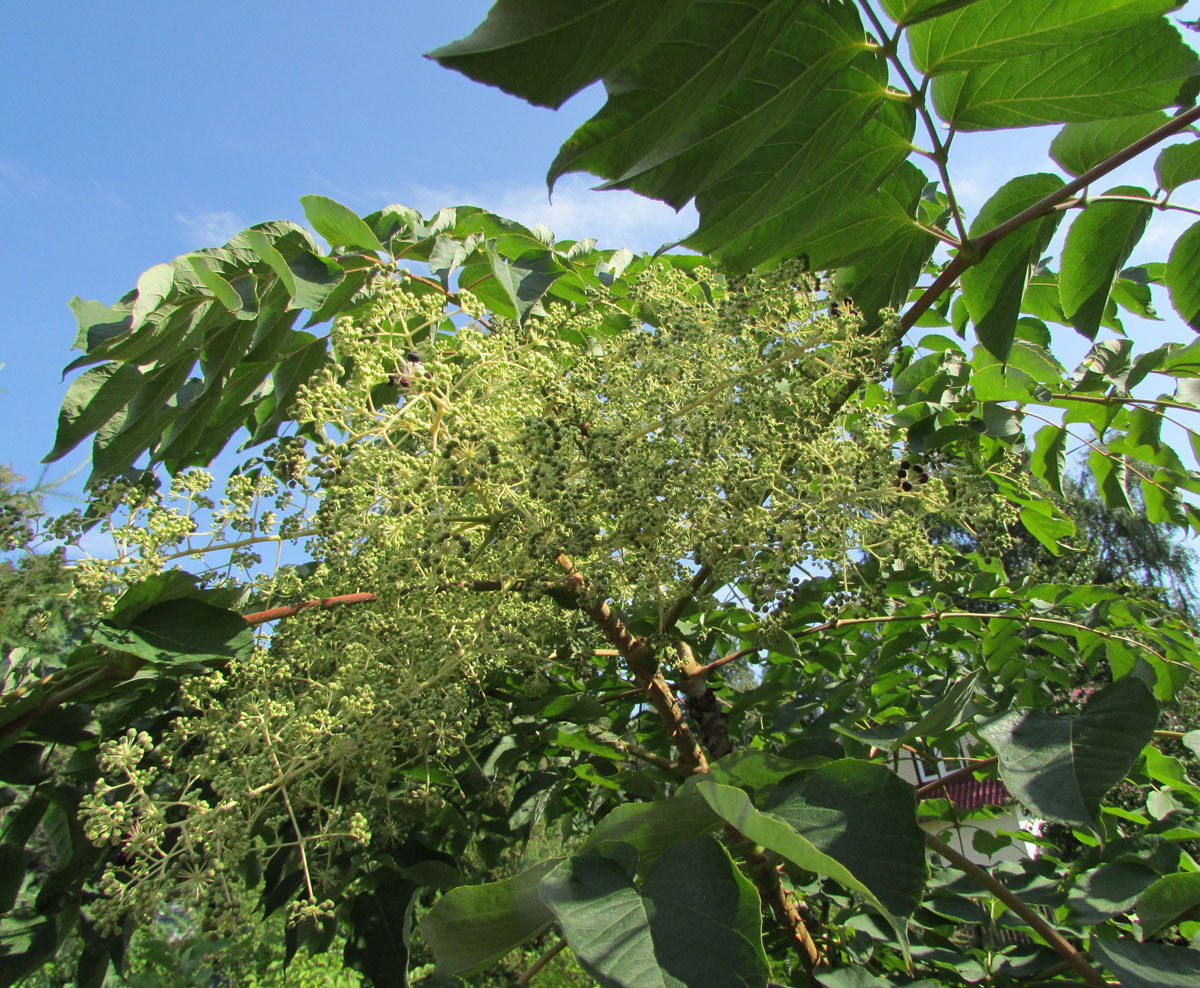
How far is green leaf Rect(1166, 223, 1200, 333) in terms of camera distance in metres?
1.96

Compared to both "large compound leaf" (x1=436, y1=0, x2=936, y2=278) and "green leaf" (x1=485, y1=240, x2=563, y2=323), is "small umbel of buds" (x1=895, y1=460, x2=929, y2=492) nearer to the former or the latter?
"large compound leaf" (x1=436, y1=0, x2=936, y2=278)

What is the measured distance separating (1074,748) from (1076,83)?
52.5 inches

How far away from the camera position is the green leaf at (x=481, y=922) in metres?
1.32

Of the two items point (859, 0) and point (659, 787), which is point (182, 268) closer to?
point (859, 0)

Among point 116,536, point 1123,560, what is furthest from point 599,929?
point 1123,560

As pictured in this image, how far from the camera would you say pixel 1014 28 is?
1486 millimetres

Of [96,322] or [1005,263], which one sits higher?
[96,322]

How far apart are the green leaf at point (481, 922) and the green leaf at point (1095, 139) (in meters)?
2.04

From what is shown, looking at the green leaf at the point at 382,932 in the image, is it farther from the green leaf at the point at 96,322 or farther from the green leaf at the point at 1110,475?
the green leaf at the point at 1110,475

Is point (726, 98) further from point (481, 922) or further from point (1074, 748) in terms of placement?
point (481, 922)

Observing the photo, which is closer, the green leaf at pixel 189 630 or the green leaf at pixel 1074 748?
the green leaf at pixel 1074 748

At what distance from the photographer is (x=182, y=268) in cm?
204

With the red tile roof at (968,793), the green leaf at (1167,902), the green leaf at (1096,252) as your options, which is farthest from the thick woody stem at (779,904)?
the green leaf at (1096,252)

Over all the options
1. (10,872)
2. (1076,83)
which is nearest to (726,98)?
(1076,83)
